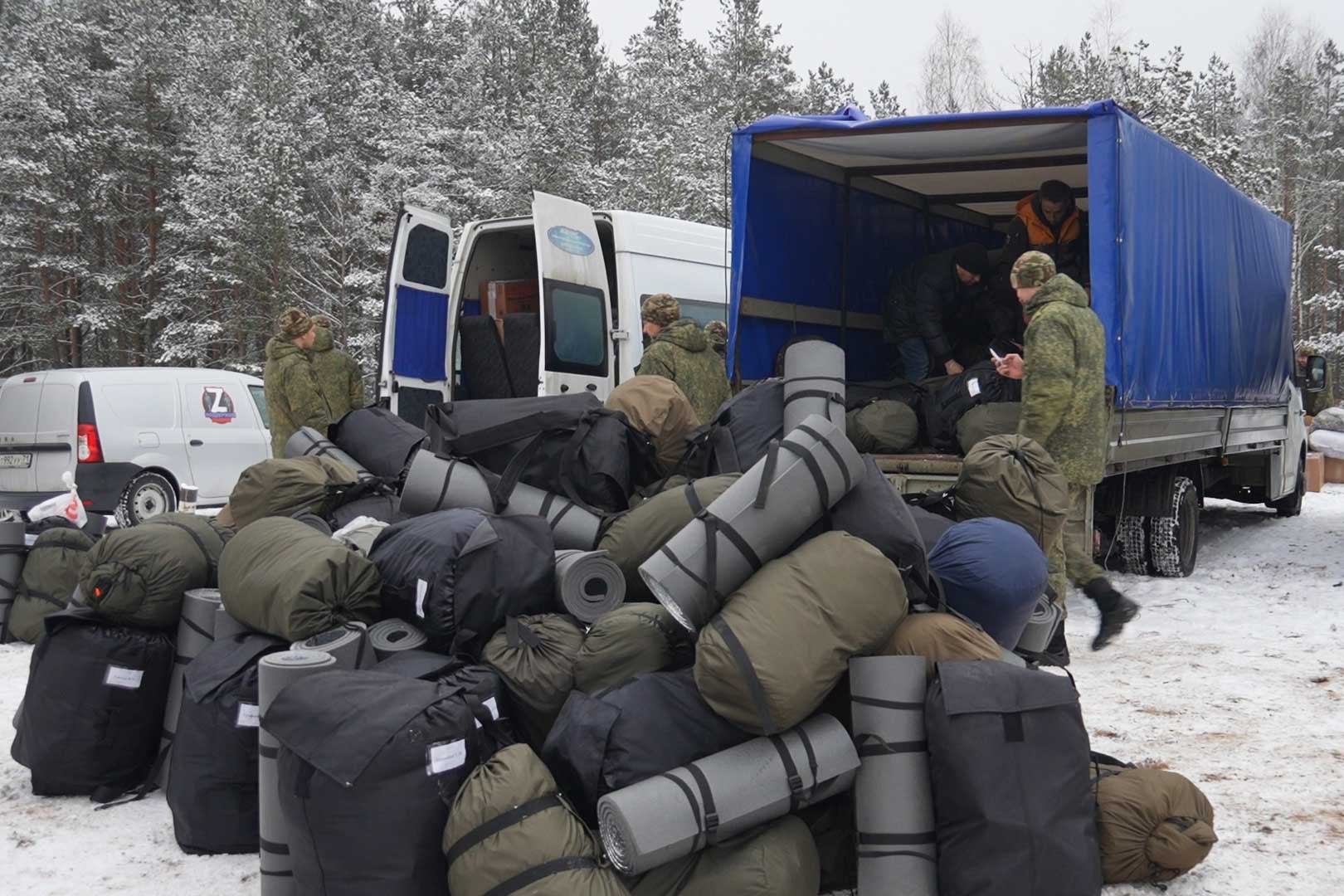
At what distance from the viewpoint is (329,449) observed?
5172 millimetres

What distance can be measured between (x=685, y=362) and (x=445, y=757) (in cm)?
430

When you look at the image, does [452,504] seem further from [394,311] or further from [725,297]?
[725,297]

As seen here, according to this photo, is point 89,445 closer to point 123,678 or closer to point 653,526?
point 123,678

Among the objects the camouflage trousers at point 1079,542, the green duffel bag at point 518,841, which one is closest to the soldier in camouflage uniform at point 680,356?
the camouflage trousers at point 1079,542

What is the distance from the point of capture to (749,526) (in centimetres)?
305

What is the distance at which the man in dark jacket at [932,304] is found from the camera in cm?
757

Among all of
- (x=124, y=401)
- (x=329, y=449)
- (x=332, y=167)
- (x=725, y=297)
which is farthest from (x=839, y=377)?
(x=332, y=167)

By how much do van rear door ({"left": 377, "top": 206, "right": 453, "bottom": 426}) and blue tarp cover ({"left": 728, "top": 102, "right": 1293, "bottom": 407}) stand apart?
7.66 ft

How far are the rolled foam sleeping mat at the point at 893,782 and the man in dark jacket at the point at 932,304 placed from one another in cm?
479

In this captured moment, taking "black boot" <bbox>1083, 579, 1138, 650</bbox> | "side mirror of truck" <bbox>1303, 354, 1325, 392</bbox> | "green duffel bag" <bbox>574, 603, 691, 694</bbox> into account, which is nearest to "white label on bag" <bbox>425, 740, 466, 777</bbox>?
"green duffel bag" <bbox>574, 603, 691, 694</bbox>

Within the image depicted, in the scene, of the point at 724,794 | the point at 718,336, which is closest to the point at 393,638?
the point at 724,794

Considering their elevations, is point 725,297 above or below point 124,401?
above

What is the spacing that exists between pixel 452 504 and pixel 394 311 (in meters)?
3.82

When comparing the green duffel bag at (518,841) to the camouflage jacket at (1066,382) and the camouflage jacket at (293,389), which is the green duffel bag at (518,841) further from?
the camouflage jacket at (293,389)
